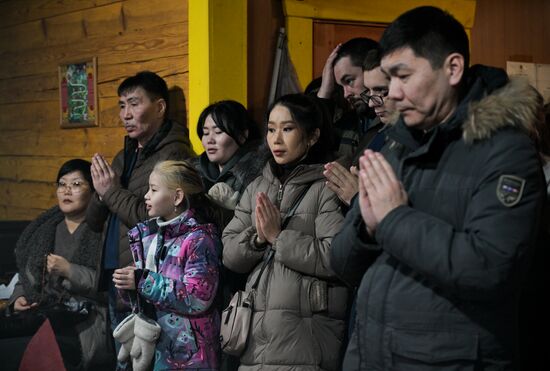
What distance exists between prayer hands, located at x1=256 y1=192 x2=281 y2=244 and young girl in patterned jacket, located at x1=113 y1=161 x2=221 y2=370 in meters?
0.43

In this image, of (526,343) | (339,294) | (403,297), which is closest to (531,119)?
(403,297)

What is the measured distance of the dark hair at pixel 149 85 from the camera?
520cm

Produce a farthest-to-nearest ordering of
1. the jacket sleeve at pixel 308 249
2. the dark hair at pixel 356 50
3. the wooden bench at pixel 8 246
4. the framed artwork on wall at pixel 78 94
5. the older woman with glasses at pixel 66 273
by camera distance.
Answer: the framed artwork on wall at pixel 78 94 < the wooden bench at pixel 8 246 < the older woman with glasses at pixel 66 273 < the dark hair at pixel 356 50 < the jacket sleeve at pixel 308 249

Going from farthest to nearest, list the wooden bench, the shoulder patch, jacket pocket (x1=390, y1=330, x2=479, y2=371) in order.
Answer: the wooden bench < jacket pocket (x1=390, y1=330, x2=479, y2=371) < the shoulder patch

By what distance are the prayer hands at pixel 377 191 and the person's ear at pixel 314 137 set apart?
1.34m

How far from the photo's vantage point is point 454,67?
2627 mm

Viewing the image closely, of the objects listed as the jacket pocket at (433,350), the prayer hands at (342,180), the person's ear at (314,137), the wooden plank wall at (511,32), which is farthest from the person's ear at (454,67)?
the wooden plank wall at (511,32)

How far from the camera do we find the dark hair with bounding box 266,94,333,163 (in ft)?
13.2

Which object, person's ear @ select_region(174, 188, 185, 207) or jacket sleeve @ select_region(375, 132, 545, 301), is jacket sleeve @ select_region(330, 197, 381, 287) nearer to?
jacket sleeve @ select_region(375, 132, 545, 301)

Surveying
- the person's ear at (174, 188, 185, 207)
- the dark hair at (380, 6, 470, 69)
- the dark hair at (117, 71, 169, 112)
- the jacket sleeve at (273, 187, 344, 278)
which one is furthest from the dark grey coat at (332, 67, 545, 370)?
the dark hair at (117, 71, 169, 112)

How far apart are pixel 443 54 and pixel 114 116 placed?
148 inches

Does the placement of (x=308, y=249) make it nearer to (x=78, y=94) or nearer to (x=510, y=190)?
(x=510, y=190)

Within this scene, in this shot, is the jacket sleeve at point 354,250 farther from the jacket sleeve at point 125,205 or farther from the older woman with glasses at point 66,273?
the older woman with glasses at point 66,273

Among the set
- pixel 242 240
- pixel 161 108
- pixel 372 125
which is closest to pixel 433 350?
pixel 242 240
